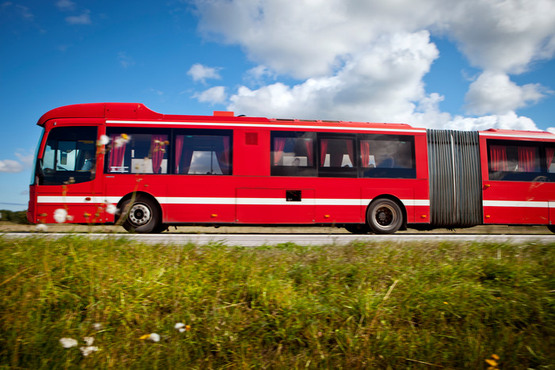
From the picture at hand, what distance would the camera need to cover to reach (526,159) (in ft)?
33.4

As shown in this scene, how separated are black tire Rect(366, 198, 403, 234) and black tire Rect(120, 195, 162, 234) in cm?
597

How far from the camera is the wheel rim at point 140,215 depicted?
8625 millimetres

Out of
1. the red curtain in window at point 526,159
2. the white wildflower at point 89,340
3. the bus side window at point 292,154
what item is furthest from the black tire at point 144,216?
the red curtain in window at point 526,159

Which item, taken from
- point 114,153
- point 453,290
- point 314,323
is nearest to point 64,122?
point 114,153

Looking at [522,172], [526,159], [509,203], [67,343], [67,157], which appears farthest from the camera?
[526,159]

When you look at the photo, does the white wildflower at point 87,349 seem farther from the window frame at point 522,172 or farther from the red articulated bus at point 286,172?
the window frame at point 522,172

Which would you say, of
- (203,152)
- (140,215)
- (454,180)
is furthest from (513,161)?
(140,215)

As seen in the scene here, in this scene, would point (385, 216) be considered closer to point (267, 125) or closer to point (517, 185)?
point (517, 185)

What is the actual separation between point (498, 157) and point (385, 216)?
4.22 meters

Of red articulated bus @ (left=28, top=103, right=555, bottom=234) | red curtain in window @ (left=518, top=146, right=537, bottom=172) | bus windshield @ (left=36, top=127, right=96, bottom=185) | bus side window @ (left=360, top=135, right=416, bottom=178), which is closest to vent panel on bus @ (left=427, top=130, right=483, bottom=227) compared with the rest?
red articulated bus @ (left=28, top=103, right=555, bottom=234)

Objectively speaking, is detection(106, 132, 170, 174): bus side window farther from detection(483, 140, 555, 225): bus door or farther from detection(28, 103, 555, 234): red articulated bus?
detection(483, 140, 555, 225): bus door

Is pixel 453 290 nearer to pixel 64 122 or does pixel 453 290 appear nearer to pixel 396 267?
pixel 396 267

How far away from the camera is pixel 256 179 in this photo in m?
9.09

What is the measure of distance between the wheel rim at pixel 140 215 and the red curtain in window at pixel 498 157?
34.2 feet
